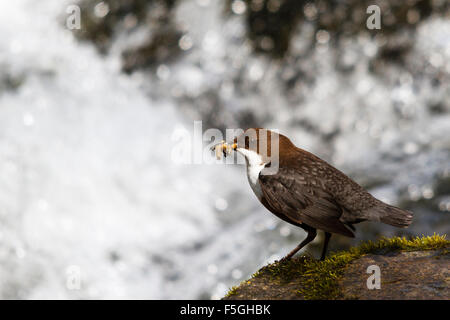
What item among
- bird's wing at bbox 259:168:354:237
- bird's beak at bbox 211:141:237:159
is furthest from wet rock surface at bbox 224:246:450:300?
bird's beak at bbox 211:141:237:159

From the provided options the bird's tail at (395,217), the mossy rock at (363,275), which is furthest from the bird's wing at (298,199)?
the mossy rock at (363,275)

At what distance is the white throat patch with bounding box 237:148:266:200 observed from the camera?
10.5 feet

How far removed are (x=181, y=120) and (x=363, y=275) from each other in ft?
21.7

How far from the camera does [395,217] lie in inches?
122

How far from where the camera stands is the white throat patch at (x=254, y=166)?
3211mm

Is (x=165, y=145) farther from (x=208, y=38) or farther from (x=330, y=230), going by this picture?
(x=330, y=230)

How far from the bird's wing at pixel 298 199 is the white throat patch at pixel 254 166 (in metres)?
0.06

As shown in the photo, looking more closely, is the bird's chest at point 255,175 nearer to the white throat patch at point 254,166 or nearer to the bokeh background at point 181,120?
the white throat patch at point 254,166

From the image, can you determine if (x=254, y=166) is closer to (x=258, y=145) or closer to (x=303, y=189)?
(x=258, y=145)

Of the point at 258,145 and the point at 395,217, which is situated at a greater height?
the point at 258,145

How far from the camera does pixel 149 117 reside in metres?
9.49

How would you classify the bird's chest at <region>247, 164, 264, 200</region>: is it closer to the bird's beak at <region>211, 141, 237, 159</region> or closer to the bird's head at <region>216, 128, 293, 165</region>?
the bird's head at <region>216, 128, 293, 165</region>

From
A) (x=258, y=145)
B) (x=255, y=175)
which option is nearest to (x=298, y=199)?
(x=255, y=175)

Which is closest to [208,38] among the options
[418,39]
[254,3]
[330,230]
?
[254,3]
